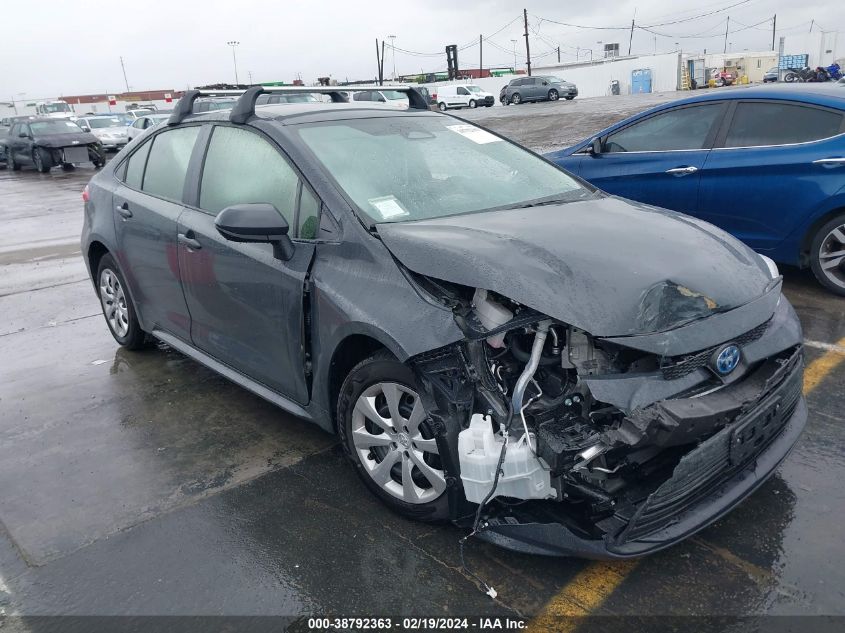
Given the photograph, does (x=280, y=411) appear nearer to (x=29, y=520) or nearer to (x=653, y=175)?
(x=29, y=520)

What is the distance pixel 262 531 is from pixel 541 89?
138 ft

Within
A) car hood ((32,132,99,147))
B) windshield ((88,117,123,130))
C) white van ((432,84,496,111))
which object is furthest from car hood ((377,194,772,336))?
white van ((432,84,496,111))

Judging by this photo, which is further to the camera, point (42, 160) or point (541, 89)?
point (541, 89)

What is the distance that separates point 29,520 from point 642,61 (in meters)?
67.8

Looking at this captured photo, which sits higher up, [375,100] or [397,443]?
[375,100]

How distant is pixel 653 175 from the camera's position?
20.1 feet

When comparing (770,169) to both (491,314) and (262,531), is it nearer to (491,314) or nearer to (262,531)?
(491,314)

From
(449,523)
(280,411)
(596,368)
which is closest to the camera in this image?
(596,368)

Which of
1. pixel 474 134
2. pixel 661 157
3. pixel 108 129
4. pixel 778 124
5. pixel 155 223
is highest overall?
pixel 474 134

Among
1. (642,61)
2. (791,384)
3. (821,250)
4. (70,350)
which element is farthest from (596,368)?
(642,61)

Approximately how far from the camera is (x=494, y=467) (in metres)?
2.48

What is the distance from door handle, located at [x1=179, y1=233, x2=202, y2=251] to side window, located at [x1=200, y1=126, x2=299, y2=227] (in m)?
0.19

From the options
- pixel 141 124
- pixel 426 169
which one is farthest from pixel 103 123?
pixel 426 169

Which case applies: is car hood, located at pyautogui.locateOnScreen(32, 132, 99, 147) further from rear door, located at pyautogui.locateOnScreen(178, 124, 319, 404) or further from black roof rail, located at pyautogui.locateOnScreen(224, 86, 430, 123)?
rear door, located at pyautogui.locateOnScreen(178, 124, 319, 404)
